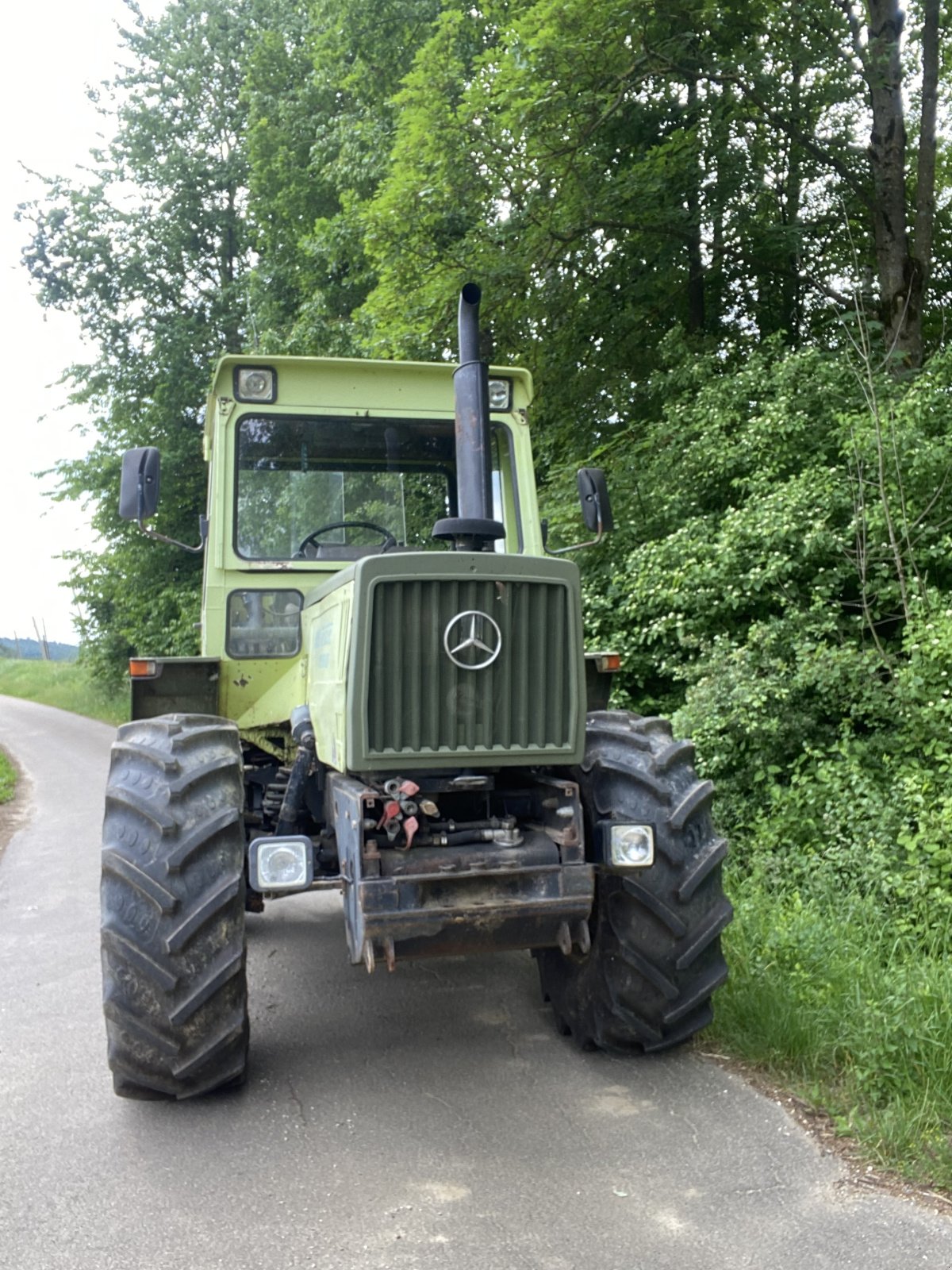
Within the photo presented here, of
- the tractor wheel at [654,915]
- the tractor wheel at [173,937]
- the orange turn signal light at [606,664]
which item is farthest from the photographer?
the orange turn signal light at [606,664]

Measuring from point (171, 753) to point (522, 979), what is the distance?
208 cm

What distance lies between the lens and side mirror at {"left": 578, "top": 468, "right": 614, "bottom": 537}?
207 inches

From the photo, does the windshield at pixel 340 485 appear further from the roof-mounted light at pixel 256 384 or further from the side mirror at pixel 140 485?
the side mirror at pixel 140 485

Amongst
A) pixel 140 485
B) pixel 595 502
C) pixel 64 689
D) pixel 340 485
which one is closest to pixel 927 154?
pixel 595 502

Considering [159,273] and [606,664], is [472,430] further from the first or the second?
[159,273]

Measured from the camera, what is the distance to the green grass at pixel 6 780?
12.6m

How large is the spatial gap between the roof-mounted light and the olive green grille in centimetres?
197

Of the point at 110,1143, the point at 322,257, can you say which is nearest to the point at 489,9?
the point at 322,257

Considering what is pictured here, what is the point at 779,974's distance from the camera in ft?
15.0

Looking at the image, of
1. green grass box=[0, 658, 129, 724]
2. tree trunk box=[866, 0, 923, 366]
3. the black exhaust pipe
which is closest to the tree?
green grass box=[0, 658, 129, 724]

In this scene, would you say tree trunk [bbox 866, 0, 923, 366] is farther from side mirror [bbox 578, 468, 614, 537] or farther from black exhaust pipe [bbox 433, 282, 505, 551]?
black exhaust pipe [bbox 433, 282, 505, 551]

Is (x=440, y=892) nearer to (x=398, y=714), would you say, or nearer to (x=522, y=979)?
(x=398, y=714)

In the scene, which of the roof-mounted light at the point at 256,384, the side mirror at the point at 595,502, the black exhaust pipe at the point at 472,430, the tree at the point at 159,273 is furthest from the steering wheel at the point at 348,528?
the tree at the point at 159,273

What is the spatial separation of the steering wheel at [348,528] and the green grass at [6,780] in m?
8.38
